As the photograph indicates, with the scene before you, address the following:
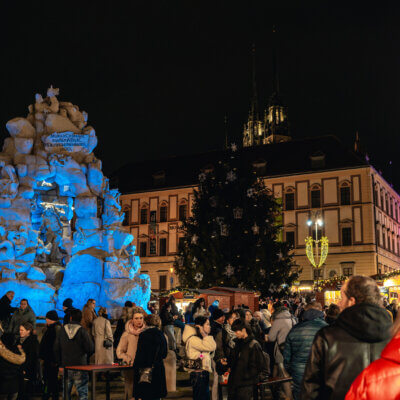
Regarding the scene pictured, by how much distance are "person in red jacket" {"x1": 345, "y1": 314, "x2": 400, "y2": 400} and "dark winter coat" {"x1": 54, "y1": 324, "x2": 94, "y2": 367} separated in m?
6.76

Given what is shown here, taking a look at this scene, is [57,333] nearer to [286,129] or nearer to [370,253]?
[370,253]

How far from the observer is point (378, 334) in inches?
165

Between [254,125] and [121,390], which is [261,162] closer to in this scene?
[254,125]

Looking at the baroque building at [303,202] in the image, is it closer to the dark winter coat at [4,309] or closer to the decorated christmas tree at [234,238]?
the decorated christmas tree at [234,238]

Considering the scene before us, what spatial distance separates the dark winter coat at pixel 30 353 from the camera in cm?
879

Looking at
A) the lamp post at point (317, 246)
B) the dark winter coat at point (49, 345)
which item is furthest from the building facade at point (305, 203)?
the dark winter coat at point (49, 345)

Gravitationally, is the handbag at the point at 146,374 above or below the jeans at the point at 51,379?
above

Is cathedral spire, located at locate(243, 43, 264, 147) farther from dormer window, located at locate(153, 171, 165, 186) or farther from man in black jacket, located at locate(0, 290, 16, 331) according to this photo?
man in black jacket, located at locate(0, 290, 16, 331)

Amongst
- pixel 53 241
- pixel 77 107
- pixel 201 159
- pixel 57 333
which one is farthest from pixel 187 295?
pixel 201 159

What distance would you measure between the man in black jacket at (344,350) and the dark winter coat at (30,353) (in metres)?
5.57

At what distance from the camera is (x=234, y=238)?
2889 cm

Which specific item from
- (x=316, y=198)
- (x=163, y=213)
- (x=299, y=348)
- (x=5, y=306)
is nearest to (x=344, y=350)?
(x=299, y=348)

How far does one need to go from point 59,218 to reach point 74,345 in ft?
40.8

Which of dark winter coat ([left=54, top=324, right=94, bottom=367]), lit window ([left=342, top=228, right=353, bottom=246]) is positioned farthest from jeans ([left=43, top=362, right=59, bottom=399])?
lit window ([left=342, top=228, right=353, bottom=246])
